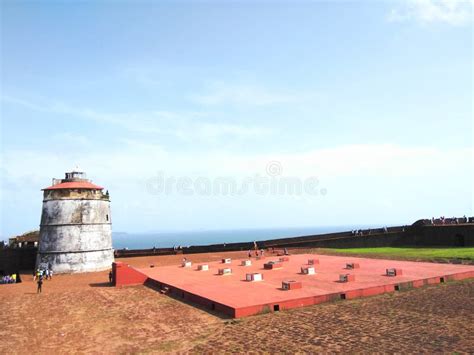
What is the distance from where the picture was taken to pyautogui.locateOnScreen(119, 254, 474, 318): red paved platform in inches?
548

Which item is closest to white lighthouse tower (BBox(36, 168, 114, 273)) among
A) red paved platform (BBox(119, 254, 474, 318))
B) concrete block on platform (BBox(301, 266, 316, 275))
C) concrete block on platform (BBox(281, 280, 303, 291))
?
red paved platform (BBox(119, 254, 474, 318))

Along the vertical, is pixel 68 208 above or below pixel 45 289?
above

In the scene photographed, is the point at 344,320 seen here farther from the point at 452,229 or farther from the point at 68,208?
the point at 452,229

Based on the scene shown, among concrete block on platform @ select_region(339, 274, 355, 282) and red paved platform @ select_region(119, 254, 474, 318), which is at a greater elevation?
concrete block on platform @ select_region(339, 274, 355, 282)

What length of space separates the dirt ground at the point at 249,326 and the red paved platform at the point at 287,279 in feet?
1.73

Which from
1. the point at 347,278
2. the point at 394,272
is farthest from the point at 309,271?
the point at 394,272

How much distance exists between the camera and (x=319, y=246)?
1608 inches

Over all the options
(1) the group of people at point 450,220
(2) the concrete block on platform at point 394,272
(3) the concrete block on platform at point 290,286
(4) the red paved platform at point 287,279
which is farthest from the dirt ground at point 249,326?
(1) the group of people at point 450,220

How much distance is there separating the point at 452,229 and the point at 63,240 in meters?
33.6

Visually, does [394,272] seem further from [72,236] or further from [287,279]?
[72,236]

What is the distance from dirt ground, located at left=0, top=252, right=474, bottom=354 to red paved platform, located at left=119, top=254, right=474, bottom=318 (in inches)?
20.7

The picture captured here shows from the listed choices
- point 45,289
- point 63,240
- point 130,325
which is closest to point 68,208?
point 63,240

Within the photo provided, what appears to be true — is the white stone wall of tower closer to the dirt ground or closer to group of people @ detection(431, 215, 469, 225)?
the dirt ground

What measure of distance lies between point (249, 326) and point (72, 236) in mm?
22325
